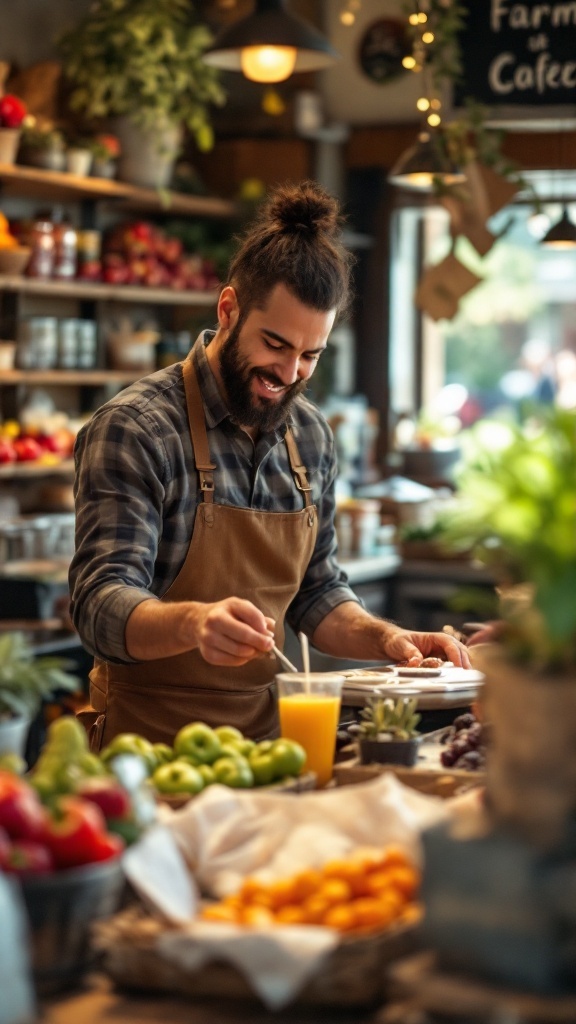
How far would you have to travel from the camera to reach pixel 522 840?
59.4 inches

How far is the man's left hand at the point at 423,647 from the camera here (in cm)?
300

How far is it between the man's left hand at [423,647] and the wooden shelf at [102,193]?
3.52 m

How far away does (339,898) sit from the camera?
1.61 meters

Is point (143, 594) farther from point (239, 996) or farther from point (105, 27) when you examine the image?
point (105, 27)

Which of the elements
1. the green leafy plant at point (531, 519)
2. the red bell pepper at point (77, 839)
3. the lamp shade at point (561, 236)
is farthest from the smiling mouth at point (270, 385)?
the lamp shade at point (561, 236)

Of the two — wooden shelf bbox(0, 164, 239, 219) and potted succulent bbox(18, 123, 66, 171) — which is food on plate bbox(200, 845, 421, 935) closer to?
wooden shelf bbox(0, 164, 239, 219)

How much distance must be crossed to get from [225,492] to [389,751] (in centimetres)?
92

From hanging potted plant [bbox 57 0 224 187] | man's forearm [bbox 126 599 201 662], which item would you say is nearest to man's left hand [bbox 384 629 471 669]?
man's forearm [bbox 126 599 201 662]

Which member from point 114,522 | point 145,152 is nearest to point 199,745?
point 114,522

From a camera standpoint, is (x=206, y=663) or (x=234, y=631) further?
(x=206, y=663)

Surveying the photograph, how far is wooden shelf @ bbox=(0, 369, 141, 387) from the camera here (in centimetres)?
612

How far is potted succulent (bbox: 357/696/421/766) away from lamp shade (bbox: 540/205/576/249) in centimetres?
372

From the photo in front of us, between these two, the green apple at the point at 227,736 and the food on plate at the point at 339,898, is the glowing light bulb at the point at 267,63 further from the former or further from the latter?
the food on plate at the point at 339,898

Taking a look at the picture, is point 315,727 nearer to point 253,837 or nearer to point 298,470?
point 253,837
